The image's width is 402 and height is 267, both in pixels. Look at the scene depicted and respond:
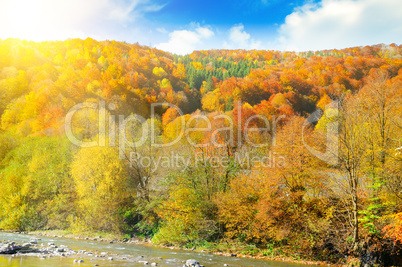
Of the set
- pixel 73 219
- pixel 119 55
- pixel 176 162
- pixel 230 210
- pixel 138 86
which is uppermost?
pixel 119 55

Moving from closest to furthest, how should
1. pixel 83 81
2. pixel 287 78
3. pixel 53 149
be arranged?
pixel 53 149 < pixel 83 81 < pixel 287 78

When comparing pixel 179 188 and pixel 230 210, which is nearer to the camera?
pixel 230 210

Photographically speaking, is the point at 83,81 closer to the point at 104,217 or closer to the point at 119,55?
the point at 119,55

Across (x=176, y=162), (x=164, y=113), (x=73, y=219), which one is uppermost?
(x=164, y=113)

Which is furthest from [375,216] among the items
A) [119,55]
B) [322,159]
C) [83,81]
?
[119,55]

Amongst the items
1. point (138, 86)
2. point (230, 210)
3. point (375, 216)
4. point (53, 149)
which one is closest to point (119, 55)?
point (138, 86)

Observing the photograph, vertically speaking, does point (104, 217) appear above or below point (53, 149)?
below

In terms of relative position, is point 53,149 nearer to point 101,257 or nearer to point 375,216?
point 101,257

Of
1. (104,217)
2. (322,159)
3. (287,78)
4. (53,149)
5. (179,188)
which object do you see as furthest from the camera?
(287,78)

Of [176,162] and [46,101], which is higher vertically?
[46,101]
